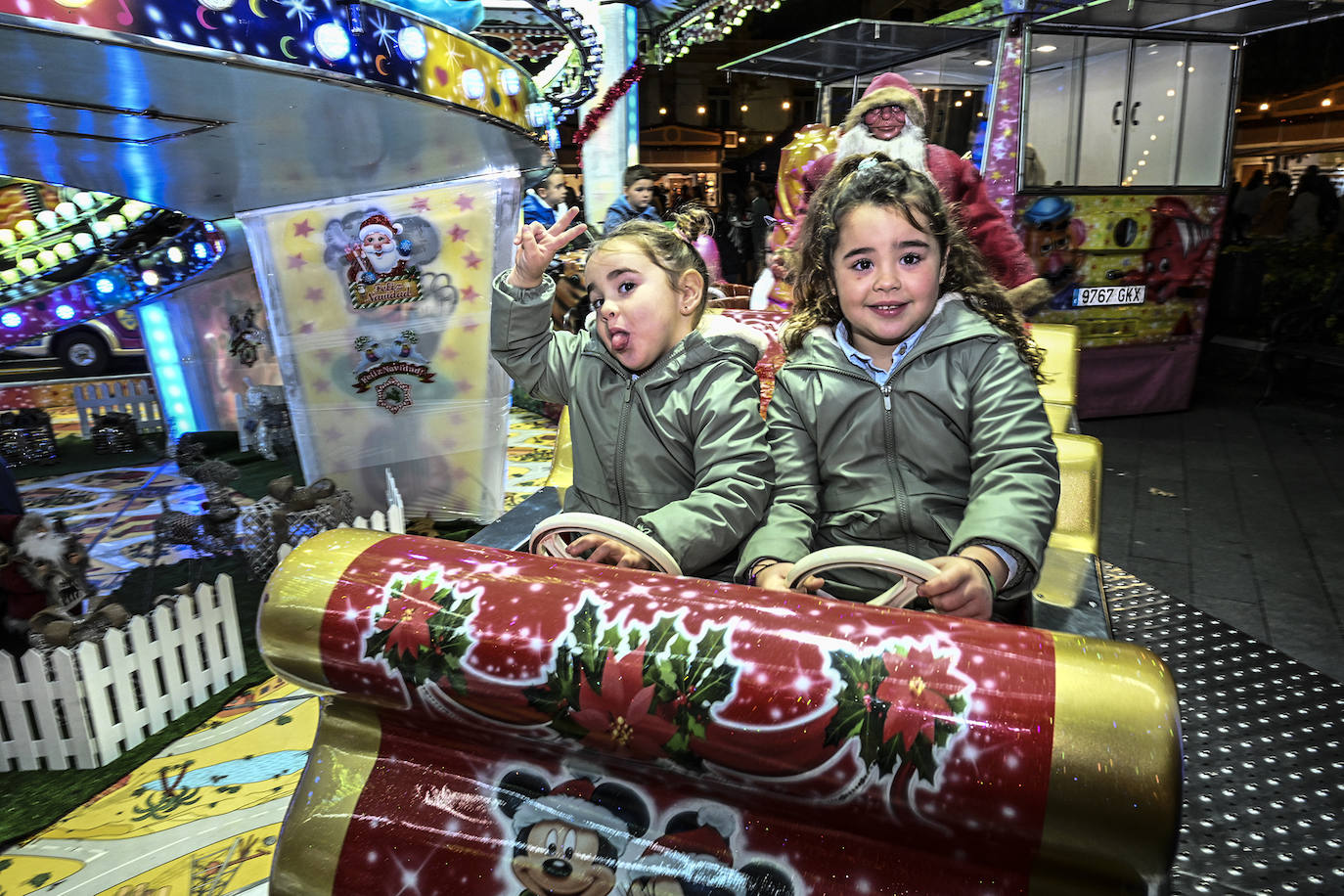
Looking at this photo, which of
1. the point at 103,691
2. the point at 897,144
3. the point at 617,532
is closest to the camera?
the point at 617,532

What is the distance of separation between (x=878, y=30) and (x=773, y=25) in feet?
47.4

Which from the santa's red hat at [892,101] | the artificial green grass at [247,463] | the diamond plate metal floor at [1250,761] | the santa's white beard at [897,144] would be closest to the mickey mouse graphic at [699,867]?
the diamond plate metal floor at [1250,761]

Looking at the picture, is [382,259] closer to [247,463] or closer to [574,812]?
[247,463]

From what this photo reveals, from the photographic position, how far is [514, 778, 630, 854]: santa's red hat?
1033 millimetres

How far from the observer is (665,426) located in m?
1.59

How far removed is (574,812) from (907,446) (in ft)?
2.70

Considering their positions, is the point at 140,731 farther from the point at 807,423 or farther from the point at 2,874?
the point at 807,423

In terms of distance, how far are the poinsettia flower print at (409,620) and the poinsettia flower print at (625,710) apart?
0.23 metres

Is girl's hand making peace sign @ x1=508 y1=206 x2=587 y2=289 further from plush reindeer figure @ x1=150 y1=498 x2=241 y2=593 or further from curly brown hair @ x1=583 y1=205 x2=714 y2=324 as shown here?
plush reindeer figure @ x1=150 y1=498 x2=241 y2=593

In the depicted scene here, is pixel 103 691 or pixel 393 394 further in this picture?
pixel 393 394

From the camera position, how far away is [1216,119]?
5172 mm

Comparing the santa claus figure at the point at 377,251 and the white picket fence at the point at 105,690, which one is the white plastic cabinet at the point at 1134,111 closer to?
the santa claus figure at the point at 377,251

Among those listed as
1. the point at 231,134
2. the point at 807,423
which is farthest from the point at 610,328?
the point at 231,134

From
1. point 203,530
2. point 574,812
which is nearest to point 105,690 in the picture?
point 203,530
